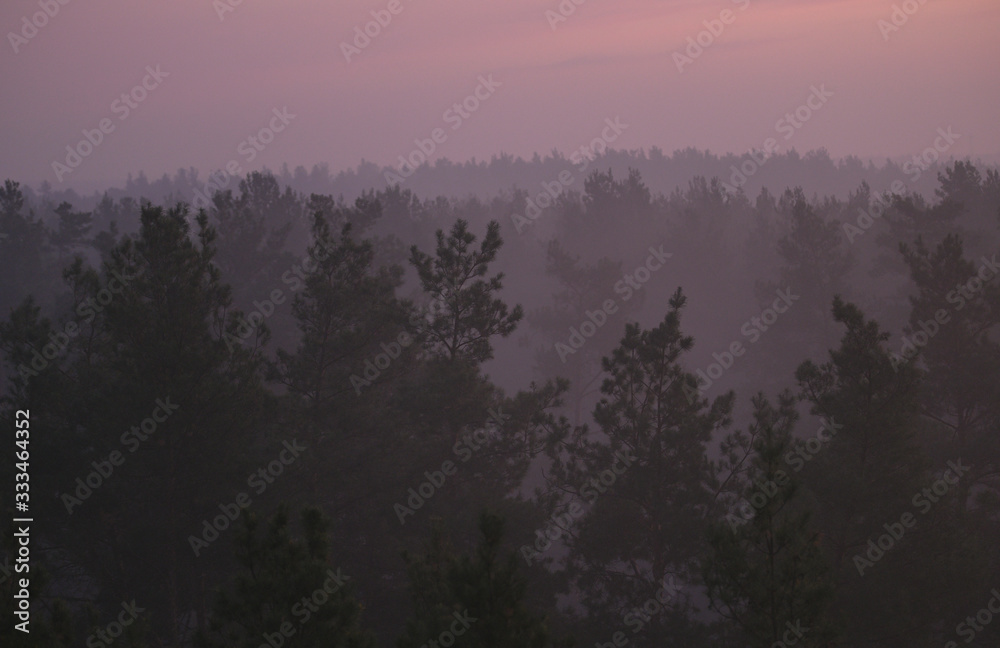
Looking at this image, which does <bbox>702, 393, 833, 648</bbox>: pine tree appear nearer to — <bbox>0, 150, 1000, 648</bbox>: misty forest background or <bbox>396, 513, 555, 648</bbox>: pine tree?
<bbox>0, 150, 1000, 648</bbox>: misty forest background

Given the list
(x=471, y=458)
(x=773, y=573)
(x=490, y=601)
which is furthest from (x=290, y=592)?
(x=471, y=458)

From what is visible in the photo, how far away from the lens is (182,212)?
19.1 metres

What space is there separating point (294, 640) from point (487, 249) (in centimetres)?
1195

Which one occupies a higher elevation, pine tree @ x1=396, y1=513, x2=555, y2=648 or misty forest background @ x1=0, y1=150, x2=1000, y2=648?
misty forest background @ x1=0, y1=150, x2=1000, y2=648

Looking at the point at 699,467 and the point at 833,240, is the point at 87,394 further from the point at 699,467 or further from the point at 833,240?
the point at 833,240

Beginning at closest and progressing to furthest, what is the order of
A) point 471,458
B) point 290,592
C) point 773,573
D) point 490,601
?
point 490,601, point 290,592, point 773,573, point 471,458

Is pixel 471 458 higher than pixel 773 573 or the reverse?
higher

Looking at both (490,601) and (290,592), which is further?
(290,592)

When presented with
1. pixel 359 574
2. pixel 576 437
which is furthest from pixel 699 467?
pixel 359 574

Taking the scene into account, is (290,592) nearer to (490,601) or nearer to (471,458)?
(490,601)

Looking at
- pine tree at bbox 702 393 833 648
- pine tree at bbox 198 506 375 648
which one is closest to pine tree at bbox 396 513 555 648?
pine tree at bbox 198 506 375 648

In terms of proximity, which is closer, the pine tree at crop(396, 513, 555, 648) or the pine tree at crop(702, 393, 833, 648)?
the pine tree at crop(396, 513, 555, 648)

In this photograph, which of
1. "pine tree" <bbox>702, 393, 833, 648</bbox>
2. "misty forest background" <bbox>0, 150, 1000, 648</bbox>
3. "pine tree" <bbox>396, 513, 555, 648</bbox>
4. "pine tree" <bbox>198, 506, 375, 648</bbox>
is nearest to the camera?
"pine tree" <bbox>396, 513, 555, 648</bbox>

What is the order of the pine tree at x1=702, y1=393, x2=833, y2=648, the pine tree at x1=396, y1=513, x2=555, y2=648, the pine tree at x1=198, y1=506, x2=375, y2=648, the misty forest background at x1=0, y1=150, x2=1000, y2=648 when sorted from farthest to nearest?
1. the misty forest background at x1=0, y1=150, x2=1000, y2=648
2. the pine tree at x1=702, y1=393, x2=833, y2=648
3. the pine tree at x1=198, y1=506, x2=375, y2=648
4. the pine tree at x1=396, y1=513, x2=555, y2=648
